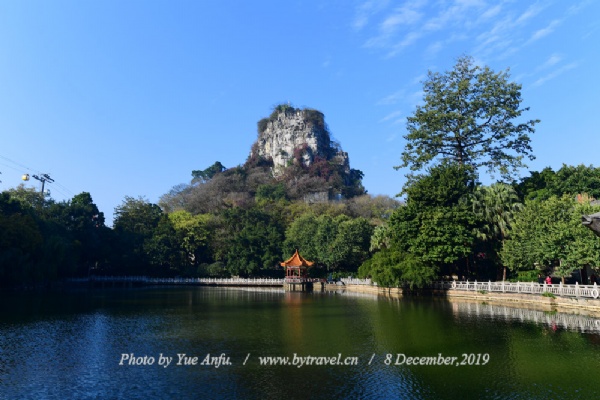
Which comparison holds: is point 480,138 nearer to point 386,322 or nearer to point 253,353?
point 386,322

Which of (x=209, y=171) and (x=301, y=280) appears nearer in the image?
(x=301, y=280)

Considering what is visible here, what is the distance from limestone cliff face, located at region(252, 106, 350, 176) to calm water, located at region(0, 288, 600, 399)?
98.9m

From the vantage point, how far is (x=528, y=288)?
103ft

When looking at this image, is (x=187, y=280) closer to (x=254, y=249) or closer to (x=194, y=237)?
(x=194, y=237)

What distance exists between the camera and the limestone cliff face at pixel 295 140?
128125 mm

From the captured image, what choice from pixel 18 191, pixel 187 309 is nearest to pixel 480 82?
pixel 187 309

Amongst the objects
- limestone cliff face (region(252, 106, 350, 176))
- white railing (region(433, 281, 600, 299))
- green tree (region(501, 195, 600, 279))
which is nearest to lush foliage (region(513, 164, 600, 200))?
green tree (region(501, 195, 600, 279))

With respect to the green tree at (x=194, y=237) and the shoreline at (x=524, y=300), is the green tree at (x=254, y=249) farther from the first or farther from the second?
the shoreline at (x=524, y=300)

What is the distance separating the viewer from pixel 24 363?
16.8 meters

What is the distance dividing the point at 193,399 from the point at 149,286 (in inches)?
2571

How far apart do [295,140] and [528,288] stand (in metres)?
104

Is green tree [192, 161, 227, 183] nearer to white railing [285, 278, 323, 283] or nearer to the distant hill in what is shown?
the distant hill

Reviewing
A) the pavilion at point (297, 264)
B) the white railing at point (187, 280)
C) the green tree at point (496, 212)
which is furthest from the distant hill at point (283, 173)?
the green tree at point (496, 212)

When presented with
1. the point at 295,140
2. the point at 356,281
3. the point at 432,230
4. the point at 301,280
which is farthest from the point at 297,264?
the point at 295,140
